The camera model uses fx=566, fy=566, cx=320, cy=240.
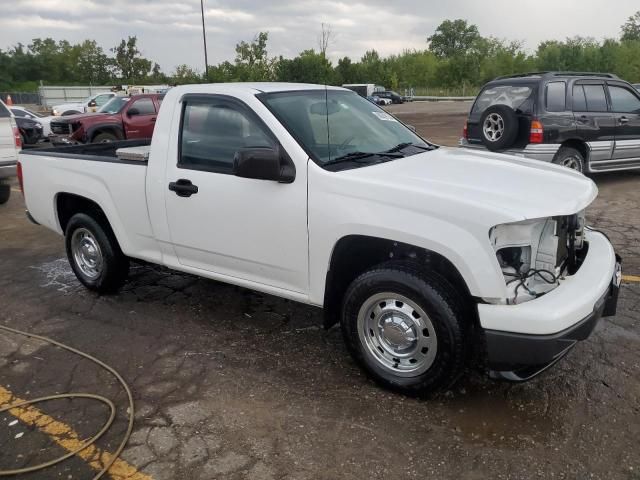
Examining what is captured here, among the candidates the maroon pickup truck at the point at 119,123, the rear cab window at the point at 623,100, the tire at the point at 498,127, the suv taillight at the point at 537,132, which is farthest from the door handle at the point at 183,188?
the maroon pickup truck at the point at 119,123

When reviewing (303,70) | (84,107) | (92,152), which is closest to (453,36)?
(303,70)

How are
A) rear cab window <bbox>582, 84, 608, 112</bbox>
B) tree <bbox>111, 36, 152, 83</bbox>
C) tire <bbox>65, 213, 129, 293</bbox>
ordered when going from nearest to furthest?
1. tire <bbox>65, 213, 129, 293</bbox>
2. rear cab window <bbox>582, 84, 608, 112</bbox>
3. tree <bbox>111, 36, 152, 83</bbox>

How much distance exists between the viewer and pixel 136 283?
5352 mm

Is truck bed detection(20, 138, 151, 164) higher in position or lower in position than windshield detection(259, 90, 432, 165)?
lower

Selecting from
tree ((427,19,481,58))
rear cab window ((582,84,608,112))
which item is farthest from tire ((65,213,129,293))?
tree ((427,19,481,58))

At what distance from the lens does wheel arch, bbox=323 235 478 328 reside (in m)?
3.06

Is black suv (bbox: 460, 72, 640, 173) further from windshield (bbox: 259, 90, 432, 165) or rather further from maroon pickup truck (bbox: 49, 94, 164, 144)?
maroon pickup truck (bbox: 49, 94, 164, 144)

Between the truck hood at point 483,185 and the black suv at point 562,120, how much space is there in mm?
4563

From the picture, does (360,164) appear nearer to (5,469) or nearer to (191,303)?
(191,303)

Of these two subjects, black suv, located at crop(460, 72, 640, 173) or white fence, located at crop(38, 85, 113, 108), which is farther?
white fence, located at crop(38, 85, 113, 108)

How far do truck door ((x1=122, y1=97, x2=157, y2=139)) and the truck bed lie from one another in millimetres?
8144

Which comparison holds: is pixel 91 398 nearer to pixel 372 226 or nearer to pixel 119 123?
pixel 372 226

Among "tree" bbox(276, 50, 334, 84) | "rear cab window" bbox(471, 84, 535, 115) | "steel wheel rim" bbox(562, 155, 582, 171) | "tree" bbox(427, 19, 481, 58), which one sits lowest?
"steel wheel rim" bbox(562, 155, 582, 171)

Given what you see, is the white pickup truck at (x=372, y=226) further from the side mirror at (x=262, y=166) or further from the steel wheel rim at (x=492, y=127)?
the steel wheel rim at (x=492, y=127)
